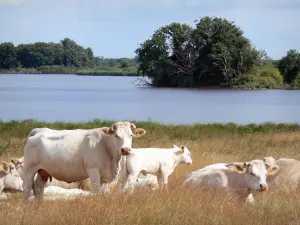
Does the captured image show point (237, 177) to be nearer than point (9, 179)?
Yes

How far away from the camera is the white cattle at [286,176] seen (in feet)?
46.4

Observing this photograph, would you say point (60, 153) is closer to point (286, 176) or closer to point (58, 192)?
point (58, 192)

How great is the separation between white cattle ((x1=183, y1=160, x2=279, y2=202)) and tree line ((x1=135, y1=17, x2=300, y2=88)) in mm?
89990

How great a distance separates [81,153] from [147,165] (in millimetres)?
3628

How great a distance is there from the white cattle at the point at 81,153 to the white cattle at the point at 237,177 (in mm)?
1856

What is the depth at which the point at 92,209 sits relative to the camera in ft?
35.7

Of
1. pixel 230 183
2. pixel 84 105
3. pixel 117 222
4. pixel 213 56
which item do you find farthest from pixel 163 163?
pixel 213 56

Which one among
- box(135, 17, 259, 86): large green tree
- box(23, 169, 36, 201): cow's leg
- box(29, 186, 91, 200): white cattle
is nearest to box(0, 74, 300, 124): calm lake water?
box(135, 17, 259, 86): large green tree

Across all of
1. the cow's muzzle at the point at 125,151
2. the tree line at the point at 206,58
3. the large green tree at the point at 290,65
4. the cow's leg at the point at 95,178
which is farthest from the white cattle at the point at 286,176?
the large green tree at the point at 290,65

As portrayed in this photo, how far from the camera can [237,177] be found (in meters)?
13.3

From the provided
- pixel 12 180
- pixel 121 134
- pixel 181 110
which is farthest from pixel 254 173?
pixel 181 110

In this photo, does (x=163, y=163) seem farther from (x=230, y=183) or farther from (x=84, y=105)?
(x=84, y=105)

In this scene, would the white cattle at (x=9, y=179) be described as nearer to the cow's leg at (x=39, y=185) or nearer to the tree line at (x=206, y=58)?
the cow's leg at (x=39, y=185)

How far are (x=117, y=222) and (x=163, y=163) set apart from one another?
18.8 feet
